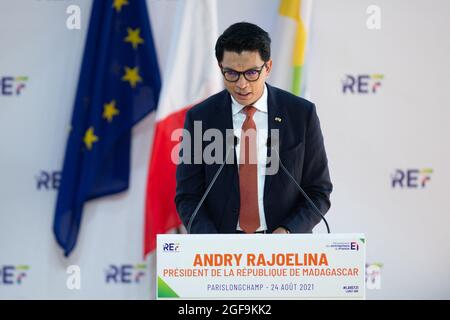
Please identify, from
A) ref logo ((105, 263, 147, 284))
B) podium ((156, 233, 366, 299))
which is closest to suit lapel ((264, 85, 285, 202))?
podium ((156, 233, 366, 299))

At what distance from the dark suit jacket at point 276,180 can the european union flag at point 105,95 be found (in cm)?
127

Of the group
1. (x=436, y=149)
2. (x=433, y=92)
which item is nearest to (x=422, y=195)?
(x=436, y=149)

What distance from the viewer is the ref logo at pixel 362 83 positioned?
4.45 meters

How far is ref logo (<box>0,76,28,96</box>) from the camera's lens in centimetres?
452

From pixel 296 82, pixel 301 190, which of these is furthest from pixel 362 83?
pixel 301 190

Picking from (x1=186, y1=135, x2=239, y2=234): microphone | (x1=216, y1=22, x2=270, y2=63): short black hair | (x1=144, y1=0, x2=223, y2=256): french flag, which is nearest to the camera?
(x1=186, y1=135, x2=239, y2=234): microphone

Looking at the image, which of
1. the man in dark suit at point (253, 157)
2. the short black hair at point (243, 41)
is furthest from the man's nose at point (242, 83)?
the short black hair at point (243, 41)

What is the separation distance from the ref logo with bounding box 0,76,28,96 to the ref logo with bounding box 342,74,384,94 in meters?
1.90

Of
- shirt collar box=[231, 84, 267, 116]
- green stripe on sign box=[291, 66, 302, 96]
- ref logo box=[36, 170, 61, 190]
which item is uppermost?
green stripe on sign box=[291, 66, 302, 96]

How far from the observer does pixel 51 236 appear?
460 centimetres

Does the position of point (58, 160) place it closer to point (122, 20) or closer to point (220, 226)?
point (122, 20)

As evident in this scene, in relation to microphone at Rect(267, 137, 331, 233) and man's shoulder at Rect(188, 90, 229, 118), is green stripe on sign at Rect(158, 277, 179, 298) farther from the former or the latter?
man's shoulder at Rect(188, 90, 229, 118)

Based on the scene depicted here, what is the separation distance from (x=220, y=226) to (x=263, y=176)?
0.89 feet

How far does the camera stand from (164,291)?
263 centimetres
